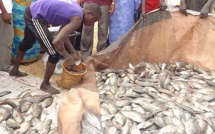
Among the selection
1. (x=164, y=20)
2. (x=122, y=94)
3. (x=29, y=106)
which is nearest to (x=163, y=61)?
(x=164, y=20)

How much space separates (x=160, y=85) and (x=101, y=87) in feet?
2.44

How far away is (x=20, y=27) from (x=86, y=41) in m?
1.09

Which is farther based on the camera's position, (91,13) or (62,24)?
(62,24)

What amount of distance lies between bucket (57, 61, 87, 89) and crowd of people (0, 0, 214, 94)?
13 cm

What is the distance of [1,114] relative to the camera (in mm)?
4406

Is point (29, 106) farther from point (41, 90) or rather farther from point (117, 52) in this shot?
point (117, 52)

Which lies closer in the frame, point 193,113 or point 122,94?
point 193,113

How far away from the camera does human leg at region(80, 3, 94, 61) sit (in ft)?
20.8

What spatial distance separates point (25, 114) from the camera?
4.50 meters

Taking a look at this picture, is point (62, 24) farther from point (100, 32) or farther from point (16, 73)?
point (100, 32)

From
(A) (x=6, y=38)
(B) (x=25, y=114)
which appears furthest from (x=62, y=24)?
(A) (x=6, y=38)

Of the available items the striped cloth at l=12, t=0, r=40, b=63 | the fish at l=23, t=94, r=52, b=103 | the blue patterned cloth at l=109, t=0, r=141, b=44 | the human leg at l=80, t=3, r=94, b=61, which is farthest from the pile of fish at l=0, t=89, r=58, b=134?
the blue patterned cloth at l=109, t=0, r=141, b=44

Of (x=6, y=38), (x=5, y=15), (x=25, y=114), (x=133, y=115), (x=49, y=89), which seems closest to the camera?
(x=133, y=115)

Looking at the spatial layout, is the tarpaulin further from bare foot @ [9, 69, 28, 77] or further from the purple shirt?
bare foot @ [9, 69, 28, 77]
